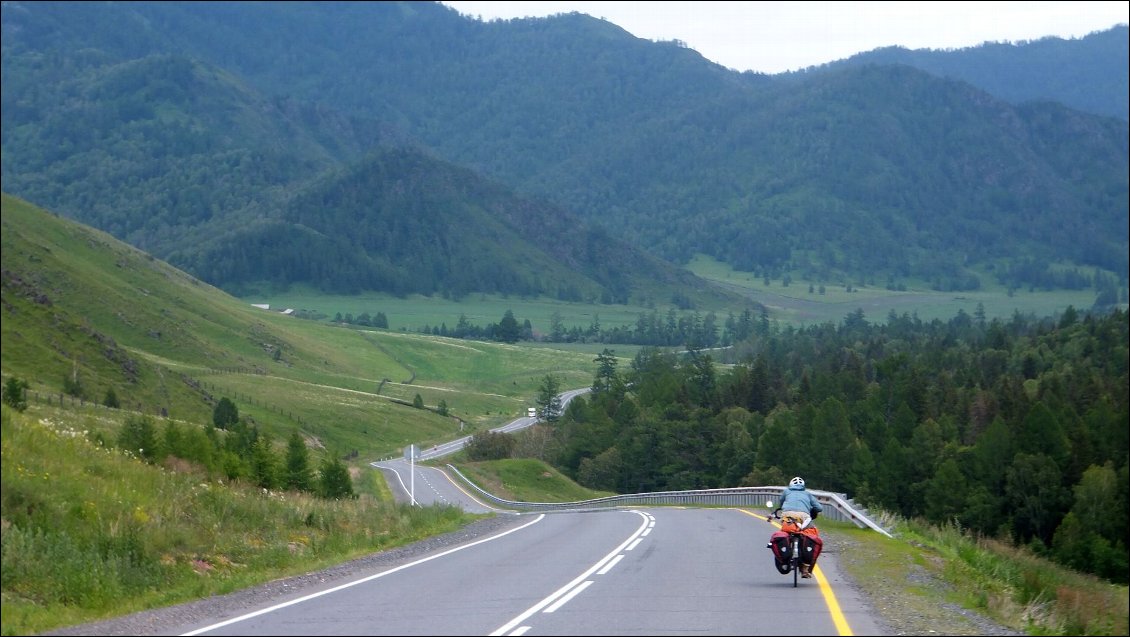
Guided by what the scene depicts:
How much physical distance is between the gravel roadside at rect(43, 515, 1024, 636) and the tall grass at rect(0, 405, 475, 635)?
574 mm

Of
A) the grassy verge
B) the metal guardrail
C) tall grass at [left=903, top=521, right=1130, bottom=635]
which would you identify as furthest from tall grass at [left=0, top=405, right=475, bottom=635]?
the metal guardrail

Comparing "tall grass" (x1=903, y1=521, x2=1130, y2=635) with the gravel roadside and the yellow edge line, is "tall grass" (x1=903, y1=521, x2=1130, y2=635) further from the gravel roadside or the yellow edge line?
the yellow edge line

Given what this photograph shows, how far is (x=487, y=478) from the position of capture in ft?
337

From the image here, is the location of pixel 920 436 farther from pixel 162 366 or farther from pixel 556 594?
pixel 556 594

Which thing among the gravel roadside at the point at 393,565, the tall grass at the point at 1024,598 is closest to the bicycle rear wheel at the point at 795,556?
the gravel roadside at the point at 393,565

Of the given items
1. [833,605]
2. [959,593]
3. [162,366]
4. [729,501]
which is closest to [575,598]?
[833,605]

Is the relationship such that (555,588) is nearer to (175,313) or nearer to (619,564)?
(619,564)

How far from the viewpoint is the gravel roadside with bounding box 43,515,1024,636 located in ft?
48.5

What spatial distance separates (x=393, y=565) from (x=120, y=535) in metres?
5.44

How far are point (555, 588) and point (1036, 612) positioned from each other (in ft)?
23.5

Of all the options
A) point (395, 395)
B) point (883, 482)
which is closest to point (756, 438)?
point (883, 482)

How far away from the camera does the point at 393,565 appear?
894 inches

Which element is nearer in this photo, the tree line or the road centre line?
the road centre line

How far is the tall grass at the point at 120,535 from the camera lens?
54.9 ft
